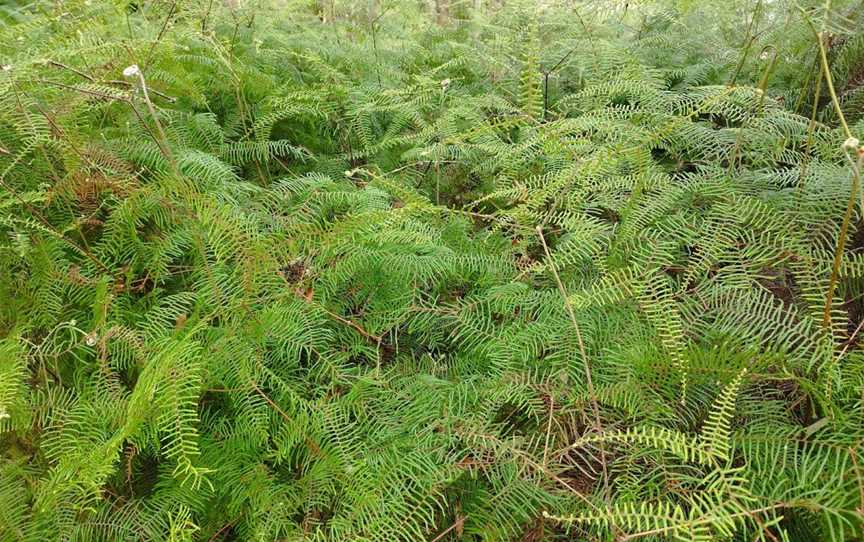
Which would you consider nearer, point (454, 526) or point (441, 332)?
point (454, 526)

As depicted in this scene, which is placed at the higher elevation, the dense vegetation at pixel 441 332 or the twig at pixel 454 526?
the dense vegetation at pixel 441 332

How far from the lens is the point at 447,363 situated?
120 centimetres

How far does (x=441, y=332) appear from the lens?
4.19ft

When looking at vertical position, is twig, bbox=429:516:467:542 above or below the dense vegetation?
below

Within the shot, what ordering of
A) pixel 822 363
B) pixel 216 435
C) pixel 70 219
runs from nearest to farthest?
pixel 822 363
pixel 216 435
pixel 70 219


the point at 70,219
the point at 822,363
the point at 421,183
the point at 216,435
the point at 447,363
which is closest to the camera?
the point at 822,363

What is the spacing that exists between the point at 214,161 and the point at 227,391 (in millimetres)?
701

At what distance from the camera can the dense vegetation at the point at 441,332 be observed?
887mm

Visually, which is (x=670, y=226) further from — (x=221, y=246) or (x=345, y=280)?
(x=221, y=246)

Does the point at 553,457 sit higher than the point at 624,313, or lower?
lower

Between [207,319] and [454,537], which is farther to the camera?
[207,319]

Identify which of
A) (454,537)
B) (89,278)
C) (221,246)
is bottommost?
(454,537)

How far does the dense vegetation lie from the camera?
887 mm

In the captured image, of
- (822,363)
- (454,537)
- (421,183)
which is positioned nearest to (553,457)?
(454,537)
